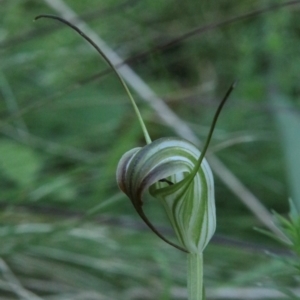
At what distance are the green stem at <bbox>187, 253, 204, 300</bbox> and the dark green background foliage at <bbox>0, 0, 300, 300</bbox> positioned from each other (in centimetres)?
32

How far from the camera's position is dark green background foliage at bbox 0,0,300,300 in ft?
2.93

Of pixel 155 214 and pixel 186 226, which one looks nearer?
pixel 186 226

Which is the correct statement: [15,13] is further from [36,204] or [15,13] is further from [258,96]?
[258,96]

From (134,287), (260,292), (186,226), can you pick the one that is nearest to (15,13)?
(134,287)

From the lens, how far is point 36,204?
992 mm

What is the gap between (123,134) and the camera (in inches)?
43.2

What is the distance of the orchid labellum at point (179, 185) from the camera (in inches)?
13.4

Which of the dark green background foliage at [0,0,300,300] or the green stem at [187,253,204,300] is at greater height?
the dark green background foliage at [0,0,300,300]

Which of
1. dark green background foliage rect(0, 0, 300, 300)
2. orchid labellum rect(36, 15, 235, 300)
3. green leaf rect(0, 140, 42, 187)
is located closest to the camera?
orchid labellum rect(36, 15, 235, 300)

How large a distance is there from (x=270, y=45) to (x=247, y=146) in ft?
0.77

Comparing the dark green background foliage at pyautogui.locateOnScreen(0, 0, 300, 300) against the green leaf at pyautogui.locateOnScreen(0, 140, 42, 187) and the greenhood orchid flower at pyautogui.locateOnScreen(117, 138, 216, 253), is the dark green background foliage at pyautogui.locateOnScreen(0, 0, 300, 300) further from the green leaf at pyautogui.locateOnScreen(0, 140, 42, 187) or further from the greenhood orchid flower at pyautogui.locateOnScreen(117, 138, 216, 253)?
the greenhood orchid flower at pyautogui.locateOnScreen(117, 138, 216, 253)

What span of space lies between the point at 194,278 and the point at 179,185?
2.5 inches

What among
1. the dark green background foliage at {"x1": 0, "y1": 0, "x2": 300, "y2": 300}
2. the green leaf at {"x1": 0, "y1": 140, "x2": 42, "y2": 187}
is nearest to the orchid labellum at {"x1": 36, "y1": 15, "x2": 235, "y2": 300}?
the dark green background foliage at {"x1": 0, "y1": 0, "x2": 300, "y2": 300}

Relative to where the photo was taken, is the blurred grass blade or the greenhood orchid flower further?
the blurred grass blade
